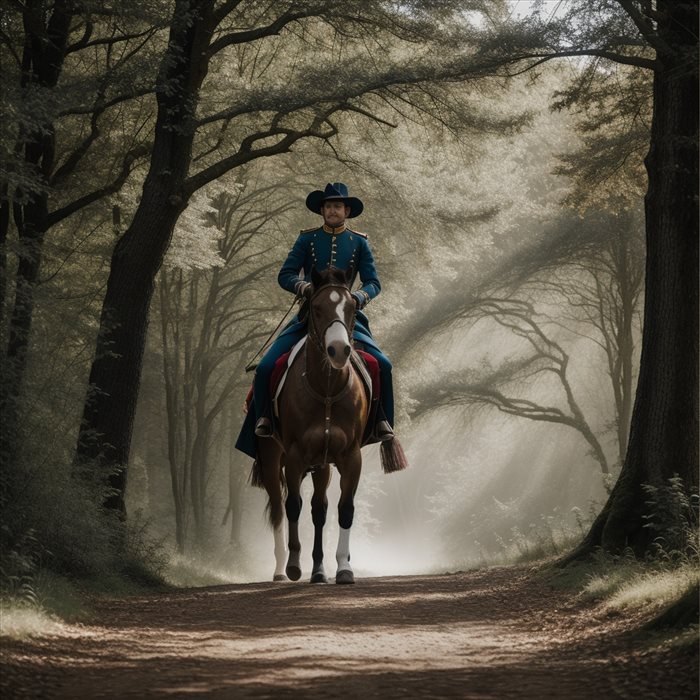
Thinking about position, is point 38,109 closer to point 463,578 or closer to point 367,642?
point 367,642

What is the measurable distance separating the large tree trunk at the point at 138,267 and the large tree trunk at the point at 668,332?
235 inches

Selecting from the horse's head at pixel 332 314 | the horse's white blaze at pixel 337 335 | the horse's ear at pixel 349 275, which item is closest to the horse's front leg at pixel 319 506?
the horse's head at pixel 332 314

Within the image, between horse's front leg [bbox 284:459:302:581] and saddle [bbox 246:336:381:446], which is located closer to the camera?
horse's front leg [bbox 284:459:302:581]

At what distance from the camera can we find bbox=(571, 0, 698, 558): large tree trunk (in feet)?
36.9

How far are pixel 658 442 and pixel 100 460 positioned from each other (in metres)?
6.66

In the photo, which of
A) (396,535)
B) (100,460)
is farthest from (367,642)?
(396,535)

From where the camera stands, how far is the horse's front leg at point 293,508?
11.3 metres

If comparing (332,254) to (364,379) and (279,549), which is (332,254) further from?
(279,549)

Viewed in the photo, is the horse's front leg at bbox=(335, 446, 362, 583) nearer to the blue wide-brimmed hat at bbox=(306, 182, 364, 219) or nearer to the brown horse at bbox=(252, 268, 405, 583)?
the brown horse at bbox=(252, 268, 405, 583)

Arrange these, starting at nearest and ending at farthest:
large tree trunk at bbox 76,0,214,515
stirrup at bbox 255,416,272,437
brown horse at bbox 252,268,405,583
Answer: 1. brown horse at bbox 252,268,405,583
2. stirrup at bbox 255,416,272,437
3. large tree trunk at bbox 76,0,214,515

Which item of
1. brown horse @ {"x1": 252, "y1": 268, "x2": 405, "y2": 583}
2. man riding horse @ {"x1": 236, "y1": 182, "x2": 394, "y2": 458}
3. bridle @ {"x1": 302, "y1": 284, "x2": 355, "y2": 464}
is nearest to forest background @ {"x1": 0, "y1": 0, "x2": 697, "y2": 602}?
man riding horse @ {"x1": 236, "y1": 182, "x2": 394, "y2": 458}

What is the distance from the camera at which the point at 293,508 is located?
11734 millimetres

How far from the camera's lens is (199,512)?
2961 centimetres

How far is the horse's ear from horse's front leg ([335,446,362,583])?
1.76 meters
